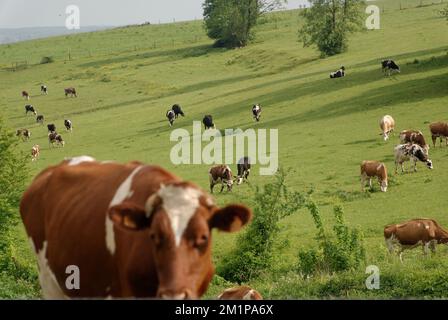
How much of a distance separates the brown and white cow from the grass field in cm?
38

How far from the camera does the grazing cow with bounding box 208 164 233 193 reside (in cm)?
2945

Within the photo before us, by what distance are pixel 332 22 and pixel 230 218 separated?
208ft

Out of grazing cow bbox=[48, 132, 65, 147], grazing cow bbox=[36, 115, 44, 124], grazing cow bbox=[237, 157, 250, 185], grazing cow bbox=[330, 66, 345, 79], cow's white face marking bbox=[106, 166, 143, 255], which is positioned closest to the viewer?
cow's white face marking bbox=[106, 166, 143, 255]

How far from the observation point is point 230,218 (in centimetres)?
557

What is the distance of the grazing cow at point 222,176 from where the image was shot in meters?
29.5

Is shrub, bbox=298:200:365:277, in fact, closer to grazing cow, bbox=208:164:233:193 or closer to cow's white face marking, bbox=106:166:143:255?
cow's white face marking, bbox=106:166:143:255

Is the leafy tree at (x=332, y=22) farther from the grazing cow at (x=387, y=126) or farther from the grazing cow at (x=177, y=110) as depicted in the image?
the grazing cow at (x=387, y=126)

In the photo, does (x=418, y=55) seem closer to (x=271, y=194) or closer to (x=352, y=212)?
(x=352, y=212)

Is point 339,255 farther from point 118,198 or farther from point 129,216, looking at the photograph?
point 129,216

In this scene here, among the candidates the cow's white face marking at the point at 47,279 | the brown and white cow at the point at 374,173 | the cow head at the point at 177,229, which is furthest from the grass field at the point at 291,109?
the cow head at the point at 177,229

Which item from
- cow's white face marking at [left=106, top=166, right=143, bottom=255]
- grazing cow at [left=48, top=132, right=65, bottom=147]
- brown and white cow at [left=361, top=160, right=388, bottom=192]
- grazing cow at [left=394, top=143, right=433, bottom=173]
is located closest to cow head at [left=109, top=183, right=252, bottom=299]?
cow's white face marking at [left=106, top=166, right=143, bottom=255]

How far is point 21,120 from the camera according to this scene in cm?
5806

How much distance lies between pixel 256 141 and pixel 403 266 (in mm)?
25173
